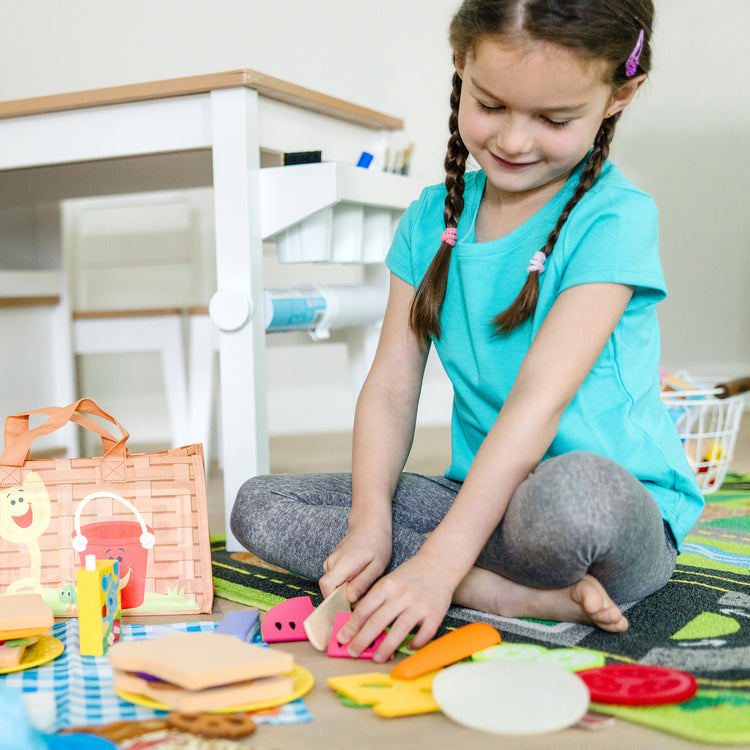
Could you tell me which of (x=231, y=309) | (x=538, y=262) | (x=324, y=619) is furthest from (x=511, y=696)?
(x=231, y=309)

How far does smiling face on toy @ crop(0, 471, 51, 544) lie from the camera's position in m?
0.86

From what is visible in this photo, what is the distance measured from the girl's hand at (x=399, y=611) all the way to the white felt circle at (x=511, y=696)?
0.06m

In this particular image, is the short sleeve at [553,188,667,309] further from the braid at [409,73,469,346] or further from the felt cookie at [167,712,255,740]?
the felt cookie at [167,712,255,740]

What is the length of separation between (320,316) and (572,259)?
50 cm

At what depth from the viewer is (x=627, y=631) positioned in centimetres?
76

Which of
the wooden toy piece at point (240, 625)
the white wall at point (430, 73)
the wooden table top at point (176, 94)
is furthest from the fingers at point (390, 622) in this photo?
the white wall at point (430, 73)

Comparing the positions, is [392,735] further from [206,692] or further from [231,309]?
[231,309]

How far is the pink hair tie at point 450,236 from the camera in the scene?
3.01 feet

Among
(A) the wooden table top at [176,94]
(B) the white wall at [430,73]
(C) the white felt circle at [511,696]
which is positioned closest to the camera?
(C) the white felt circle at [511,696]

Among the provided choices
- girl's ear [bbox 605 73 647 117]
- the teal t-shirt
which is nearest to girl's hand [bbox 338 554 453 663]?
the teal t-shirt

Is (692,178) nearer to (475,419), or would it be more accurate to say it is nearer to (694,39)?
(694,39)

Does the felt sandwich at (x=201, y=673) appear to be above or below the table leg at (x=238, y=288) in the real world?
below

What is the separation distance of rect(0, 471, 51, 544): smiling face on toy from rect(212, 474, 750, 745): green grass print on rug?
20 cm

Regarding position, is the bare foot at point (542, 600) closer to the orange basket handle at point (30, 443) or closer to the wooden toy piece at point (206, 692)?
the wooden toy piece at point (206, 692)
